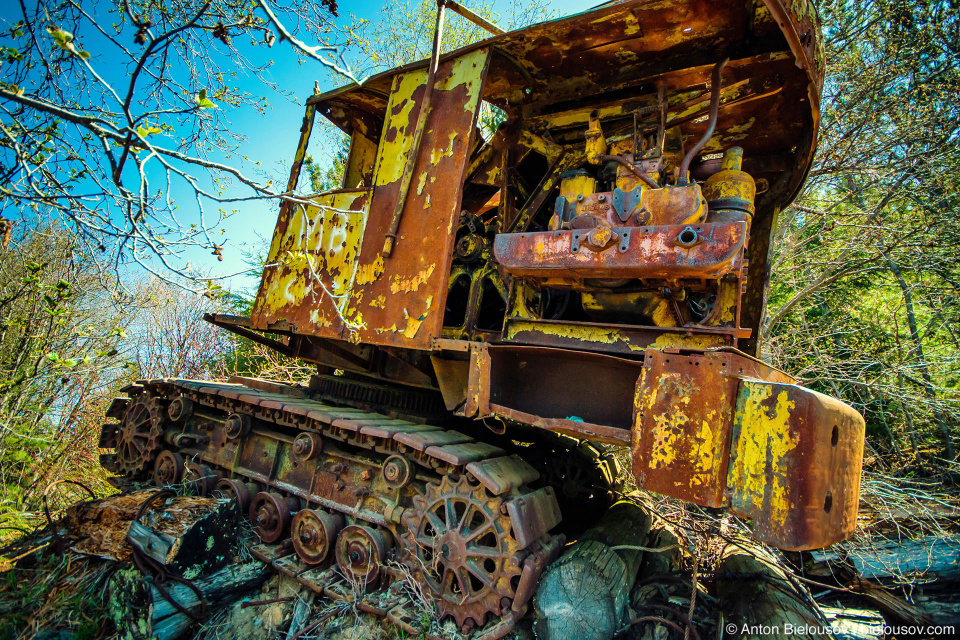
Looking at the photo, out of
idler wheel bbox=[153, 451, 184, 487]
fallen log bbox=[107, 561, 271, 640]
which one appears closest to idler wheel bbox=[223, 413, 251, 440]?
idler wheel bbox=[153, 451, 184, 487]

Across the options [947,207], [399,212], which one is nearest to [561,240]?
[399,212]

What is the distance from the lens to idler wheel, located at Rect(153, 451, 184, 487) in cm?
450

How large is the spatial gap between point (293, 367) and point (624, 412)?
907 cm

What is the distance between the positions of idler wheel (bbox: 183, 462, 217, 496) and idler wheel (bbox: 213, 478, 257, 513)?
11cm

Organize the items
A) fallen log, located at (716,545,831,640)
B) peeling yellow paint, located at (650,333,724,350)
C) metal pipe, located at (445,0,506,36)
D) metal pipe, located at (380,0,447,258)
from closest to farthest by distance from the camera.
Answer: fallen log, located at (716,545,831,640) < peeling yellow paint, located at (650,333,724,350) < metal pipe, located at (445,0,506,36) < metal pipe, located at (380,0,447,258)

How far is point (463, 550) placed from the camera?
288 centimetres

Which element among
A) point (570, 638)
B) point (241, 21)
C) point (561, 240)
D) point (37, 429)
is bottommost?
point (37, 429)

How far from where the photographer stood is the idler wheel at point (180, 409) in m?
4.66

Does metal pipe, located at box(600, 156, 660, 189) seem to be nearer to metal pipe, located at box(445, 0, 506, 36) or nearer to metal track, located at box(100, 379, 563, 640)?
metal pipe, located at box(445, 0, 506, 36)

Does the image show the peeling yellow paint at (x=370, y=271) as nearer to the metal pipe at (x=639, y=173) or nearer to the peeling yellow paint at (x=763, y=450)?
the metal pipe at (x=639, y=173)

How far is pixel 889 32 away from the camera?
22.7 feet

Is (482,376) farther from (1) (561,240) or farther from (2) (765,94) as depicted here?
(2) (765,94)

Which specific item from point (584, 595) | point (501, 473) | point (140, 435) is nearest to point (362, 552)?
point (501, 473)

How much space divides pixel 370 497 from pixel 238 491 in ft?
4.47
